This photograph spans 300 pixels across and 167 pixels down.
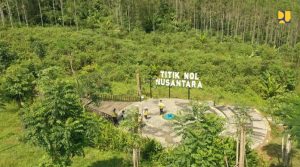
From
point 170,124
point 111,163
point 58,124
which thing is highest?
point 58,124

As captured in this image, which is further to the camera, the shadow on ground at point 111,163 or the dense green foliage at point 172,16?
the dense green foliage at point 172,16

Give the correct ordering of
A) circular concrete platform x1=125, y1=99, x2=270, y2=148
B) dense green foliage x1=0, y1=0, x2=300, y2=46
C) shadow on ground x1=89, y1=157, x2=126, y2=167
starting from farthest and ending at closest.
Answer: dense green foliage x1=0, y1=0, x2=300, y2=46, circular concrete platform x1=125, y1=99, x2=270, y2=148, shadow on ground x1=89, y1=157, x2=126, y2=167

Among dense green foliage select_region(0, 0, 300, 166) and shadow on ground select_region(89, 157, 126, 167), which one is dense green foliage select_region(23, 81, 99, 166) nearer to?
dense green foliage select_region(0, 0, 300, 166)

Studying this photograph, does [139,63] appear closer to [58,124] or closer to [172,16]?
[172,16]

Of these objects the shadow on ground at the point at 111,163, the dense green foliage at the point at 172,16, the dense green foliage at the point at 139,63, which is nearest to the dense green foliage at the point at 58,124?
the dense green foliage at the point at 139,63

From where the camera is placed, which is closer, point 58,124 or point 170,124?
point 58,124

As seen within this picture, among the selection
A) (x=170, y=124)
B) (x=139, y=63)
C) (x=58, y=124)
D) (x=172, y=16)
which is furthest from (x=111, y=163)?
(x=172, y=16)

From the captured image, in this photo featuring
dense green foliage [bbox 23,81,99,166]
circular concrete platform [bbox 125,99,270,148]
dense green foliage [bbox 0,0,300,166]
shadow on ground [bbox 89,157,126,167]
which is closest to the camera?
dense green foliage [bbox 23,81,99,166]

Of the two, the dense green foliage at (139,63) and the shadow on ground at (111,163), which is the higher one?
the dense green foliage at (139,63)

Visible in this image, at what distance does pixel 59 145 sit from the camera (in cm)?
1706

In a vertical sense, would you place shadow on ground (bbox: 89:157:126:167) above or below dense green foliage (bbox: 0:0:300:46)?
below

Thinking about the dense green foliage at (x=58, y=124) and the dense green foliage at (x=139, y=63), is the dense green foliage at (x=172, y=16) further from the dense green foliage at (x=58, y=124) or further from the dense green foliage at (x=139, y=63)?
the dense green foliage at (x=58, y=124)

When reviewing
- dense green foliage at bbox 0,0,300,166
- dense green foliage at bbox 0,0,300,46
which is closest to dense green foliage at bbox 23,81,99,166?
dense green foliage at bbox 0,0,300,166

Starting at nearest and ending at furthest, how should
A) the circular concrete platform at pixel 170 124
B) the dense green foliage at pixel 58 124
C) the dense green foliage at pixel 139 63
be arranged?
the dense green foliage at pixel 58 124 → the dense green foliage at pixel 139 63 → the circular concrete platform at pixel 170 124
